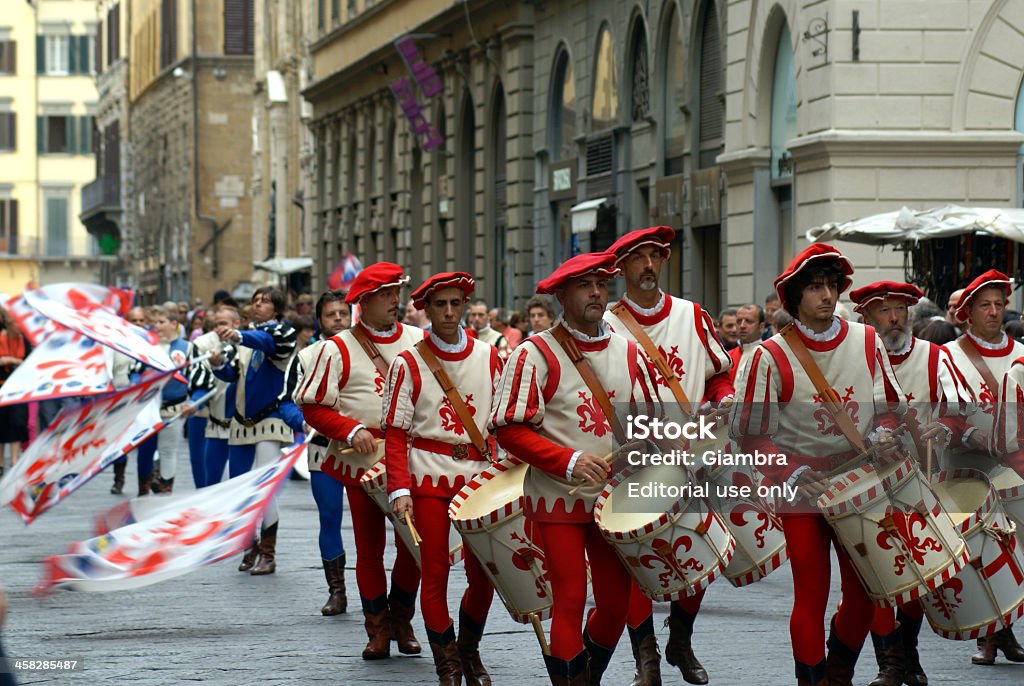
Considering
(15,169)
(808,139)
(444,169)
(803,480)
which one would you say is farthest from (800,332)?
(15,169)

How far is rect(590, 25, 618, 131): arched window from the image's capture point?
29.5m

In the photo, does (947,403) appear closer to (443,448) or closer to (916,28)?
(443,448)

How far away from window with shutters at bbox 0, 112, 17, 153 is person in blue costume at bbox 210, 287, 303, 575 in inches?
3341

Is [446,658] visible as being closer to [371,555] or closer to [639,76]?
[371,555]

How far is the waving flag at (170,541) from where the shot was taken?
31.7 ft

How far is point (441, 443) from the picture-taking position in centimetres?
886

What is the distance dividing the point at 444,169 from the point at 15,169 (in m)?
58.3

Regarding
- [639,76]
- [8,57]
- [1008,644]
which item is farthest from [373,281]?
[8,57]

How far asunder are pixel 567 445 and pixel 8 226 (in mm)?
90328

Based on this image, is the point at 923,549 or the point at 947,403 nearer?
the point at 923,549

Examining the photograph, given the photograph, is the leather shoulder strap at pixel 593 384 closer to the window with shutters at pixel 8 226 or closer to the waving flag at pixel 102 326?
the waving flag at pixel 102 326

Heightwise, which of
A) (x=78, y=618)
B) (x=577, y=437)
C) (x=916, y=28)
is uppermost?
(x=916, y=28)

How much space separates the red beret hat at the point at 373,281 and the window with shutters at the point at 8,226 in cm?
8753

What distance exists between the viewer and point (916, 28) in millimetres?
20766
